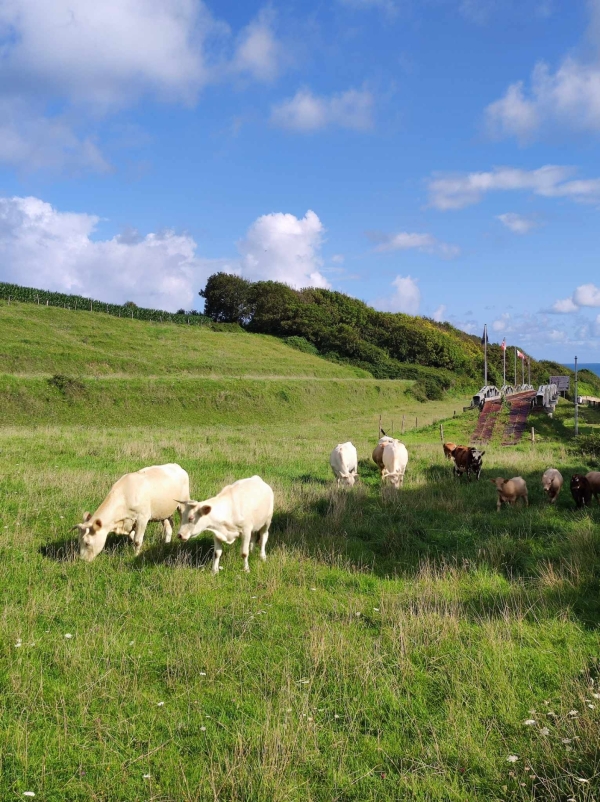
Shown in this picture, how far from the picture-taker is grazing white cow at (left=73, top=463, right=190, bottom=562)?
9273mm

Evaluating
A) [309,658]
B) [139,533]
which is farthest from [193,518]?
[309,658]

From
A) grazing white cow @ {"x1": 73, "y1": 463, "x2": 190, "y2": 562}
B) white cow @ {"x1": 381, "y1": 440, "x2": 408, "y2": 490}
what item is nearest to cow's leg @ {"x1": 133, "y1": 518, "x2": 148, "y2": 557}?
grazing white cow @ {"x1": 73, "y1": 463, "x2": 190, "y2": 562}

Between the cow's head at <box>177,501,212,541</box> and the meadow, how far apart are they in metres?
0.67

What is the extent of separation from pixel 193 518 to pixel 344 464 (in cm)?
891

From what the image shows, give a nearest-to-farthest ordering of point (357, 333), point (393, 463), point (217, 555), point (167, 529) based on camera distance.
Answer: point (217, 555)
point (167, 529)
point (393, 463)
point (357, 333)

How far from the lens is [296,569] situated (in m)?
9.18

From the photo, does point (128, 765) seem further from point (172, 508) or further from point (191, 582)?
point (172, 508)

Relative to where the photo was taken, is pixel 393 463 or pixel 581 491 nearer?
pixel 581 491

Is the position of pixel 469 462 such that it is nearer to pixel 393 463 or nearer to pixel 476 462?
pixel 476 462

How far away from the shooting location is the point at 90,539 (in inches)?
362

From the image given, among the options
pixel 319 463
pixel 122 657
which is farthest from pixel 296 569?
pixel 319 463

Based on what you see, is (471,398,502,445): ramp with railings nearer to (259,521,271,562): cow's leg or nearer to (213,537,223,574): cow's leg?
(259,521,271,562): cow's leg

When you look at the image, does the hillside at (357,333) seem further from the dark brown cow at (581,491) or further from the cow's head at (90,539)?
the cow's head at (90,539)

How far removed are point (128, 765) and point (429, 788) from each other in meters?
2.46
